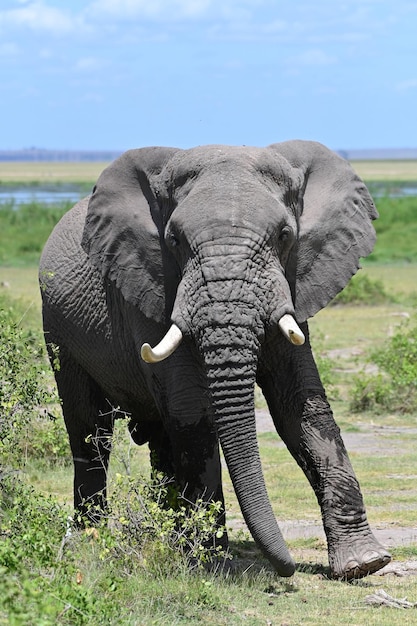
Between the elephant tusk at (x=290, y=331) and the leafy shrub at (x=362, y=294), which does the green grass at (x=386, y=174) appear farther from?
the elephant tusk at (x=290, y=331)

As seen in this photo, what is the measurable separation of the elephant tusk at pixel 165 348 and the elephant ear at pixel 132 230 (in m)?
0.69

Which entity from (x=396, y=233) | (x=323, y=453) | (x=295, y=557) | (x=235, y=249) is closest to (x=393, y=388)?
(x=295, y=557)

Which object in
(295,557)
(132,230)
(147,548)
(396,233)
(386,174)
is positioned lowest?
(386,174)

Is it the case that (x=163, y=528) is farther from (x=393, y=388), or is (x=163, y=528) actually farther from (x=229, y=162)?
(x=393, y=388)

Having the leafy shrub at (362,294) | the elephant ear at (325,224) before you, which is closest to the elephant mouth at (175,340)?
the elephant ear at (325,224)

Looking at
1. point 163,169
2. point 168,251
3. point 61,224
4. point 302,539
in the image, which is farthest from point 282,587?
point 61,224

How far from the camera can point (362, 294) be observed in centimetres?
2391

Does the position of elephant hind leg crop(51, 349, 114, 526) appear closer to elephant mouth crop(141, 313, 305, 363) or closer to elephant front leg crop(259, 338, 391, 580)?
elephant front leg crop(259, 338, 391, 580)

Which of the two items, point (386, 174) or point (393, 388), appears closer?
point (393, 388)

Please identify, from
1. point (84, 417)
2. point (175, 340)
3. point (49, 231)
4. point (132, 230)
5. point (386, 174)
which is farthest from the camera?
point (386, 174)

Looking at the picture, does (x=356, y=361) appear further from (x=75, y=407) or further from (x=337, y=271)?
(x=337, y=271)

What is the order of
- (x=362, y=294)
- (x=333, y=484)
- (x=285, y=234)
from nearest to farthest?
(x=285, y=234)
(x=333, y=484)
(x=362, y=294)

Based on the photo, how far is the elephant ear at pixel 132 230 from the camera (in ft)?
25.5

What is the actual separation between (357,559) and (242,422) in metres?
1.23
